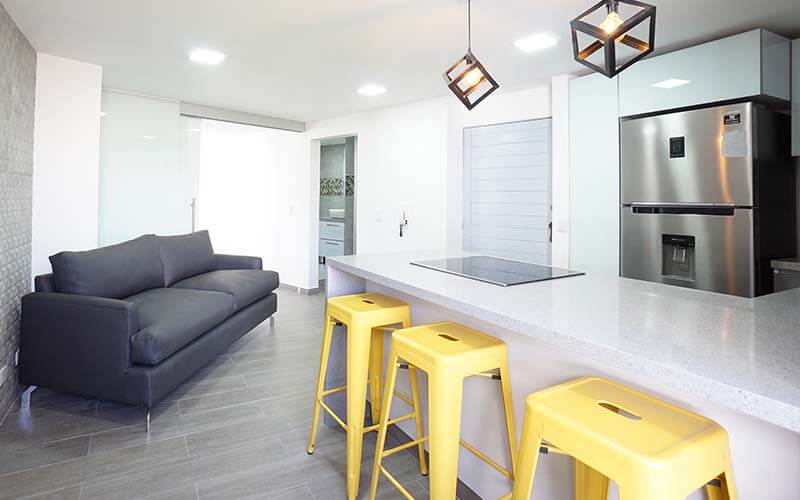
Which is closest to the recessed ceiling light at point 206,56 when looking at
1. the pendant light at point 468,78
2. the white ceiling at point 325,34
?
the white ceiling at point 325,34

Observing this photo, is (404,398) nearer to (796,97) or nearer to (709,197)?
(709,197)

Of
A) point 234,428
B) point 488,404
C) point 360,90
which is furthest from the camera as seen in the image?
point 360,90

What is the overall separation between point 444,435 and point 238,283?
9.67 feet

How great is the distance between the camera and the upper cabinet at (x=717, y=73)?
101 inches

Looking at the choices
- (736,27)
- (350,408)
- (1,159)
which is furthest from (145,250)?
(736,27)

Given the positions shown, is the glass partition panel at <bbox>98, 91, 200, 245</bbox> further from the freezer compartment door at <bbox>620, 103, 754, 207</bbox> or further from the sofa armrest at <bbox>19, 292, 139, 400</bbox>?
the freezer compartment door at <bbox>620, 103, 754, 207</bbox>

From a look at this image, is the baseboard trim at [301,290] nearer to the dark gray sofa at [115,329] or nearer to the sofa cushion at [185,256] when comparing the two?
the sofa cushion at [185,256]

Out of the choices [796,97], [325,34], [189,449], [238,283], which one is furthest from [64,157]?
[796,97]

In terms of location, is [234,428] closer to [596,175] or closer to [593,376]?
[593,376]

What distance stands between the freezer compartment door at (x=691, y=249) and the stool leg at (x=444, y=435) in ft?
7.41

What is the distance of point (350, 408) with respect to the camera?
5.99 feet

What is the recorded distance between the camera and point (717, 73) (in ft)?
8.85

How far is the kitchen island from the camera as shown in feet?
2.68

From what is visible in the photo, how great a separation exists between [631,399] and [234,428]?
211 centimetres
